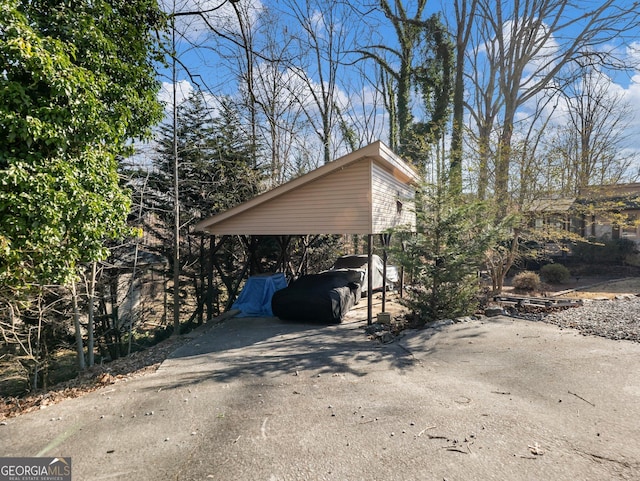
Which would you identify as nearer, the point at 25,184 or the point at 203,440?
the point at 203,440

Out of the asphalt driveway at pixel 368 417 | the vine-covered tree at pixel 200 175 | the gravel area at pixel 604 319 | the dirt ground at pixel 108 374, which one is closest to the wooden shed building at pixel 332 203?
the vine-covered tree at pixel 200 175

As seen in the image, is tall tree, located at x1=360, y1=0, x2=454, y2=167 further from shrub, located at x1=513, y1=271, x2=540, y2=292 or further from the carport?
the carport

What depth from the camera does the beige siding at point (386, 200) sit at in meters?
Result: 7.37

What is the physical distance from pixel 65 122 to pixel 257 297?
6463 millimetres

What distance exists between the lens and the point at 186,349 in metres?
6.29

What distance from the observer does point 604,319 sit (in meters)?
6.55

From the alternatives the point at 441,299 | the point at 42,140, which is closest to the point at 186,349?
the point at 42,140

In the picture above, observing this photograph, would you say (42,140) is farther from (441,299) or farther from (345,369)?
(441,299)

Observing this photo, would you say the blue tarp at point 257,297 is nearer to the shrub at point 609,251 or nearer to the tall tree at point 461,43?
the tall tree at point 461,43

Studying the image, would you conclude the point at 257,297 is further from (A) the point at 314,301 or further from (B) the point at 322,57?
(B) the point at 322,57

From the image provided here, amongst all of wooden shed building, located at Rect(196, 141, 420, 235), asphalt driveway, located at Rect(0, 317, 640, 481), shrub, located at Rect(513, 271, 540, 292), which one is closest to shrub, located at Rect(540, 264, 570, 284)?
shrub, located at Rect(513, 271, 540, 292)

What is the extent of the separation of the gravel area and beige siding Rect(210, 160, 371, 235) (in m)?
4.54

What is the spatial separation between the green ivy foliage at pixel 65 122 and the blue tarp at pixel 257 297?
16.3ft

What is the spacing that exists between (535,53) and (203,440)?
20465 mm
